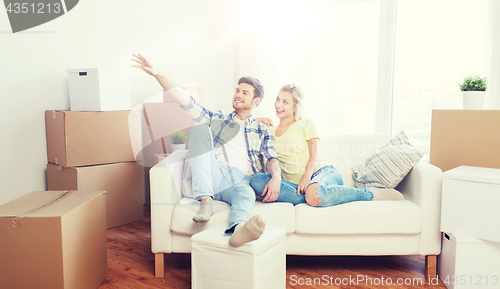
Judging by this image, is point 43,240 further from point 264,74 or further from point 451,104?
point 451,104

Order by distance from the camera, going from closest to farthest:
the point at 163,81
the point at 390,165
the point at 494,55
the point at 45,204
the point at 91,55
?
the point at 45,204, the point at 163,81, the point at 390,165, the point at 494,55, the point at 91,55

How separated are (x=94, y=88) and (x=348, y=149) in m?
1.65

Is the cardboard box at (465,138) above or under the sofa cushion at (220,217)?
above

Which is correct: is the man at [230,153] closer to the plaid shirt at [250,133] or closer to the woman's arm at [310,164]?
the plaid shirt at [250,133]

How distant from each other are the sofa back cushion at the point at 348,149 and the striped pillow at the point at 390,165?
0.44 feet

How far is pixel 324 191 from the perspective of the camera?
5.63 ft

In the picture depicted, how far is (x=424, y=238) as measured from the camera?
5.52 ft

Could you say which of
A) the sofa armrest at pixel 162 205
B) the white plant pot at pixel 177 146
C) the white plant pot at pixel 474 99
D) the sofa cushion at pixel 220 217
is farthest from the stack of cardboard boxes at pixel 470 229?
the white plant pot at pixel 177 146

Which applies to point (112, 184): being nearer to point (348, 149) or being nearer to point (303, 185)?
point (303, 185)

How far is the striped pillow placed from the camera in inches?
72.9

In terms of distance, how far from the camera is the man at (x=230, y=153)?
1.68 m

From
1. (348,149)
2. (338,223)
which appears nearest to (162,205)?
(338,223)

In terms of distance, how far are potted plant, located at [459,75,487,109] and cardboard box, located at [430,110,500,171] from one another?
0.41 ft

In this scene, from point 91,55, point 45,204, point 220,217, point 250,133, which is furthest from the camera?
point 91,55
